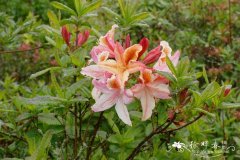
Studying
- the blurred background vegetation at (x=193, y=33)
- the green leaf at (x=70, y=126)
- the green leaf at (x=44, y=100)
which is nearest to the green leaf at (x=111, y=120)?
the green leaf at (x=70, y=126)

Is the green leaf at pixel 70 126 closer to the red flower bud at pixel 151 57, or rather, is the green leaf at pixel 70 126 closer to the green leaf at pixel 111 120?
the green leaf at pixel 111 120

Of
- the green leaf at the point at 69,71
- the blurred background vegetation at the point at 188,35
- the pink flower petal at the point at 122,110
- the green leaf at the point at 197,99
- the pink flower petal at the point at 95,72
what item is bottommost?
the blurred background vegetation at the point at 188,35

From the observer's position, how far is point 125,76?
141 cm

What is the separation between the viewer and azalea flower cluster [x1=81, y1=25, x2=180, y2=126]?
1.43 meters

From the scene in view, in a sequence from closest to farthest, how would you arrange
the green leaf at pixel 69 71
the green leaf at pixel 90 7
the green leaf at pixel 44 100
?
the green leaf at pixel 44 100 < the green leaf at pixel 69 71 < the green leaf at pixel 90 7

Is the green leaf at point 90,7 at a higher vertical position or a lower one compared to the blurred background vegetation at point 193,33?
higher

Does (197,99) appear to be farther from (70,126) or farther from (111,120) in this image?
(70,126)

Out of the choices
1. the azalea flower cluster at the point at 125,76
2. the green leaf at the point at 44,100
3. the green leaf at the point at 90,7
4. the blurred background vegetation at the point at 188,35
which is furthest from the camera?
the blurred background vegetation at the point at 188,35

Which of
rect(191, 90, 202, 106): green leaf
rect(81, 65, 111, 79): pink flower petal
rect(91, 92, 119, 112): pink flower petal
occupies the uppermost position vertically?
rect(81, 65, 111, 79): pink flower petal

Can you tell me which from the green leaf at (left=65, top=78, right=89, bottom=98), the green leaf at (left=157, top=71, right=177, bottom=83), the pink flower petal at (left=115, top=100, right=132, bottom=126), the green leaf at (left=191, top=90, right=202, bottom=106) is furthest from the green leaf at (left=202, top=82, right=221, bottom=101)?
the green leaf at (left=65, top=78, right=89, bottom=98)

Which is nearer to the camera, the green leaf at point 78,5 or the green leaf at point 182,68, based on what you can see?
the green leaf at point 182,68

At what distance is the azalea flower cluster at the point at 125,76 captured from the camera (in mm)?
1432

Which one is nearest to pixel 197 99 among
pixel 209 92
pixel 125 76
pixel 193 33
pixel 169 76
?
pixel 209 92

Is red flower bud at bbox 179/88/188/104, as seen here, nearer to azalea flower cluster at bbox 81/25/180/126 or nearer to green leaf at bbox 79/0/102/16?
azalea flower cluster at bbox 81/25/180/126
